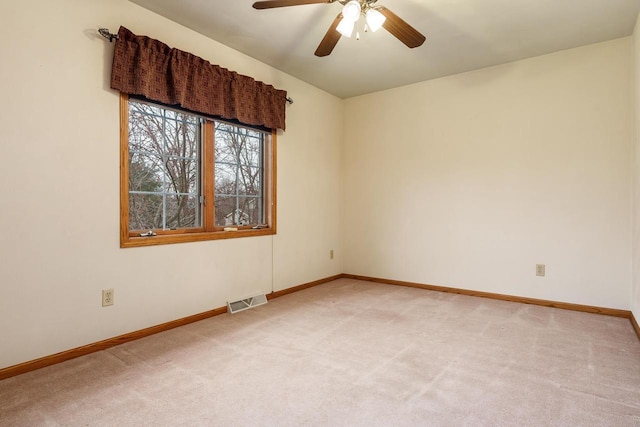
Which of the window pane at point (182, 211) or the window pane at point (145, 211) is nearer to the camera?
the window pane at point (145, 211)

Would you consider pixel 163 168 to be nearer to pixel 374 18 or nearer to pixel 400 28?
pixel 374 18

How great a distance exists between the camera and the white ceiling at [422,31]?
2.60m

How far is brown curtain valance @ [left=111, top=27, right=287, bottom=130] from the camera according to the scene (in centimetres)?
244

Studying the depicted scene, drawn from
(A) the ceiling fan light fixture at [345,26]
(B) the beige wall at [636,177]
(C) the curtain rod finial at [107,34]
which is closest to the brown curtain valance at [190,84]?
(C) the curtain rod finial at [107,34]

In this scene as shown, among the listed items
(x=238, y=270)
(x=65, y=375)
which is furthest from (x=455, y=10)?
(x=65, y=375)

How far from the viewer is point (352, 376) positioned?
6.59 ft

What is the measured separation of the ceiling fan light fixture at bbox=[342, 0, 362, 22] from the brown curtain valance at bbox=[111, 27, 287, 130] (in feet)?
4.62

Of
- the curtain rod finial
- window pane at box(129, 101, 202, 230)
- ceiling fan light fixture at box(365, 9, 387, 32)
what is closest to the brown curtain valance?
the curtain rod finial

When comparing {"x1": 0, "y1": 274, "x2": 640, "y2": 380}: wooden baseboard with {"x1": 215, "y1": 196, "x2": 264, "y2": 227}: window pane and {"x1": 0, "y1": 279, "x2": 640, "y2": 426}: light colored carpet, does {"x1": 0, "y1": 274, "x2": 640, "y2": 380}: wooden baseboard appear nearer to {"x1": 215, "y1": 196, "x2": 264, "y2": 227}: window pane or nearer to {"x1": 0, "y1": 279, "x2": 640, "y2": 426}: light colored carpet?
{"x1": 0, "y1": 279, "x2": 640, "y2": 426}: light colored carpet

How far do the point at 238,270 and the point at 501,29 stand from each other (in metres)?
3.18

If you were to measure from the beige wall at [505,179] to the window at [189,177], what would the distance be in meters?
1.59

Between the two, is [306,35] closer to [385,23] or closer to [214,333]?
[385,23]

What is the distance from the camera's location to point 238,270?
339cm

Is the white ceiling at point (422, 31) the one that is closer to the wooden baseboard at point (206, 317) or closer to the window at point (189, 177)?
the window at point (189, 177)
